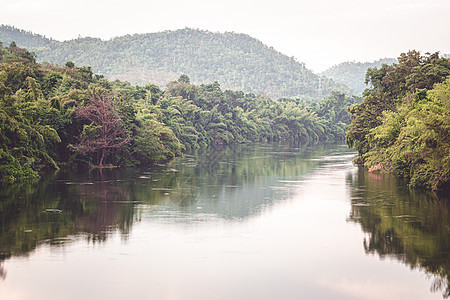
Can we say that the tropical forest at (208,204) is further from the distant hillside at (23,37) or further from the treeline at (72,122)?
the distant hillside at (23,37)

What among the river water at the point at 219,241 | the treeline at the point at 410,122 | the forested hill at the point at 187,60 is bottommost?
the river water at the point at 219,241

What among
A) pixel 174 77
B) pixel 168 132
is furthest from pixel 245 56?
pixel 168 132

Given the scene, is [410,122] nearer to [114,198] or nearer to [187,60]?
[114,198]

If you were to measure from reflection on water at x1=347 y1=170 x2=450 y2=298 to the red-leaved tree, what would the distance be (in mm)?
14452

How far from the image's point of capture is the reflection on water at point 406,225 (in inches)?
560

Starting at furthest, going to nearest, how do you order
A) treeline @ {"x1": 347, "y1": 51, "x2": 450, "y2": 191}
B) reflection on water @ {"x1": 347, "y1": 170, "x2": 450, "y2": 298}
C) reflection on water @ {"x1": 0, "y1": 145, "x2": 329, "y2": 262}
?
treeline @ {"x1": 347, "y1": 51, "x2": 450, "y2": 191} → reflection on water @ {"x1": 0, "y1": 145, "x2": 329, "y2": 262} → reflection on water @ {"x1": 347, "y1": 170, "x2": 450, "y2": 298}

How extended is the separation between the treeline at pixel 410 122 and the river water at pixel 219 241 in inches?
46.5

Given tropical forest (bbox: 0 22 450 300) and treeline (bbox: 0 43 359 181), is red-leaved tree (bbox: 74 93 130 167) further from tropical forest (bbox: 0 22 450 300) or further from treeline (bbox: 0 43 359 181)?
tropical forest (bbox: 0 22 450 300)

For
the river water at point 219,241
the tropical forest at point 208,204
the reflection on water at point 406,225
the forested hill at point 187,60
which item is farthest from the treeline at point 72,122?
the forested hill at point 187,60

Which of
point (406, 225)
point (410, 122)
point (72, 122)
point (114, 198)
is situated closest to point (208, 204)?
point (114, 198)

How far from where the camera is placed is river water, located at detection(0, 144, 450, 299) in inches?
484

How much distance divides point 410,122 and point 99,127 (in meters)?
16.9

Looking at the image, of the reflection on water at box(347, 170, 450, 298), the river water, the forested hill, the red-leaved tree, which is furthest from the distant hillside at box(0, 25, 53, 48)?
the reflection on water at box(347, 170, 450, 298)

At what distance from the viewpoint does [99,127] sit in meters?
32.5
